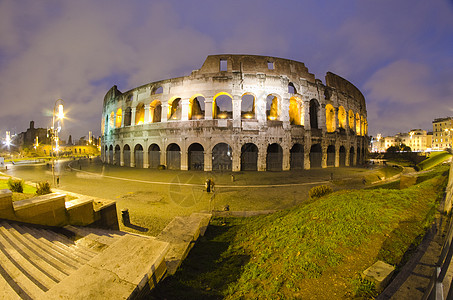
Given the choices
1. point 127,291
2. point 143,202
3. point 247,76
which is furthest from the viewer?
point 247,76

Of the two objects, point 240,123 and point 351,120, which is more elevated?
point 351,120

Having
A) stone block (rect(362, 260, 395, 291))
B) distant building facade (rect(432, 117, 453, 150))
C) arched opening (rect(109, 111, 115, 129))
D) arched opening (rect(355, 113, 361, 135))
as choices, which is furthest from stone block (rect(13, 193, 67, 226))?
distant building facade (rect(432, 117, 453, 150))

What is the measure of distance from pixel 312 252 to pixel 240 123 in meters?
15.6

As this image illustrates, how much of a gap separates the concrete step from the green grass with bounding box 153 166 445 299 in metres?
1.55

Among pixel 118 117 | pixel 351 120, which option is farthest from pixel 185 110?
pixel 351 120

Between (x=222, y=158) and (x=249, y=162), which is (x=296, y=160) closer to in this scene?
(x=249, y=162)

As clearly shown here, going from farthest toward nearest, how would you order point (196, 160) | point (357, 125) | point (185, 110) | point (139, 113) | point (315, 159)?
point (357, 125), point (139, 113), point (315, 159), point (185, 110), point (196, 160)

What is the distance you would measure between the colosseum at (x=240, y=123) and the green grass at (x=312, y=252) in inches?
536

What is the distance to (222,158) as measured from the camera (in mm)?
18766

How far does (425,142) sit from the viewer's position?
7994 cm

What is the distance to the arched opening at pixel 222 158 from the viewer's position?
18609mm

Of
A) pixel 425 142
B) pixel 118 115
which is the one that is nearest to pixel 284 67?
pixel 118 115

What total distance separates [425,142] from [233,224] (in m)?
119

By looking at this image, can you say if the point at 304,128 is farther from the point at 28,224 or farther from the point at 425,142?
the point at 425,142
